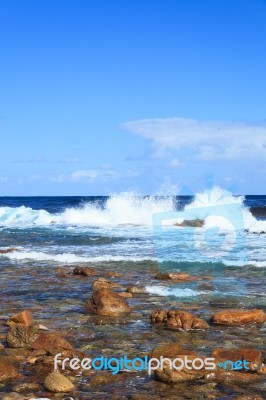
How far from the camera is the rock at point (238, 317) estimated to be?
841 cm

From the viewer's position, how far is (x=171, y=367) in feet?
19.5

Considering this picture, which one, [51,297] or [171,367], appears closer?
[171,367]

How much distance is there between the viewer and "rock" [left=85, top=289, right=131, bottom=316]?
9172 millimetres

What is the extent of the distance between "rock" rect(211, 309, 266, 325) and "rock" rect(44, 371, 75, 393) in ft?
11.4

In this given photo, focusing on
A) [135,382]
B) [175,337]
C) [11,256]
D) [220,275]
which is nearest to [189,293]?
[220,275]

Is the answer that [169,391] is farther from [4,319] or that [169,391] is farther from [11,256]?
[11,256]

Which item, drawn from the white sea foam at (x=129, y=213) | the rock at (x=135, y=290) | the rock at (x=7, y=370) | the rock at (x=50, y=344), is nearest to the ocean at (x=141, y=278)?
the rock at (x=135, y=290)

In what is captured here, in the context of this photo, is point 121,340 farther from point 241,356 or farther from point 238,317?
point 238,317

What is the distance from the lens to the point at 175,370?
19.4ft

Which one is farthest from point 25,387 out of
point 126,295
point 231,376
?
point 126,295

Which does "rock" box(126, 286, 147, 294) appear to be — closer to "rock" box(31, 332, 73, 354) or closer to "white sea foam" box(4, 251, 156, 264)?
"rock" box(31, 332, 73, 354)

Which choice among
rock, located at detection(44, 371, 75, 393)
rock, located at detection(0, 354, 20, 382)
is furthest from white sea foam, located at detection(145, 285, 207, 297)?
rock, located at detection(44, 371, 75, 393)

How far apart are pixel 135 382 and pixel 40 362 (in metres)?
1.30

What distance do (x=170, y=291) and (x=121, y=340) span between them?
13.3ft
